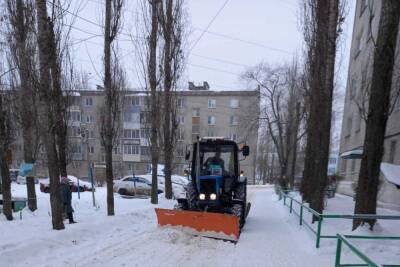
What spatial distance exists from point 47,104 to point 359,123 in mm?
17369

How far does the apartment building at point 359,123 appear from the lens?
14688 millimetres

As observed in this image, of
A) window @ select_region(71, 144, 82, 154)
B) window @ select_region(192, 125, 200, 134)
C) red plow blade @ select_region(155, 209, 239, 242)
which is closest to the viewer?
red plow blade @ select_region(155, 209, 239, 242)

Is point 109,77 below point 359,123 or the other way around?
the other way around

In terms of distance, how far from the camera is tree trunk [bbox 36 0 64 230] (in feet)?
25.5

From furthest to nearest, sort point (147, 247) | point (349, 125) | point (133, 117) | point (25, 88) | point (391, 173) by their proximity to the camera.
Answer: point (133, 117), point (349, 125), point (25, 88), point (147, 247), point (391, 173)

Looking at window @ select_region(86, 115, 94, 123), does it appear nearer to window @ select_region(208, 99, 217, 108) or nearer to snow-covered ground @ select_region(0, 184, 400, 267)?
window @ select_region(208, 99, 217, 108)

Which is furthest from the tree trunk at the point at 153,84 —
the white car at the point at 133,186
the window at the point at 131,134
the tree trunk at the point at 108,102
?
the window at the point at 131,134

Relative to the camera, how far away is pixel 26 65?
340 inches

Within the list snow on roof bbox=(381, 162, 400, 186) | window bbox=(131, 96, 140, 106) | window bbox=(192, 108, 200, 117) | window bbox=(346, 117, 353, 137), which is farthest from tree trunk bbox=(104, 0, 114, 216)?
window bbox=(192, 108, 200, 117)

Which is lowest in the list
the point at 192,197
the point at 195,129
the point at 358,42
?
the point at 195,129

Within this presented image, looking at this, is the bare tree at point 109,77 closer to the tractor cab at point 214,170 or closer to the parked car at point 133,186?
the tractor cab at point 214,170

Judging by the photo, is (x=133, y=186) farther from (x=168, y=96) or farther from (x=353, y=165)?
(x=353, y=165)

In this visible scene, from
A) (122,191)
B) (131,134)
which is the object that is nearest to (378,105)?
(122,191)

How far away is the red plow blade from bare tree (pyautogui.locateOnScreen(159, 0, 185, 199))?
8.07 meters
